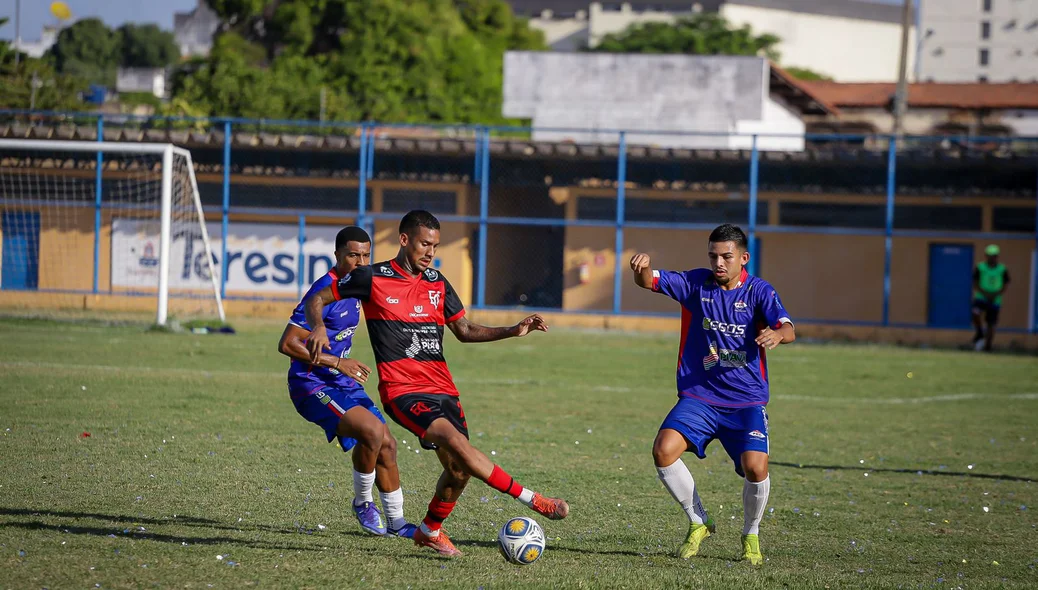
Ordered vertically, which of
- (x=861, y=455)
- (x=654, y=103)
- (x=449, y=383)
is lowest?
(x=861, y=455)

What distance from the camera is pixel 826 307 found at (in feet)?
96.0

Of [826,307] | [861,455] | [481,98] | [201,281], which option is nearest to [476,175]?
[201,281]

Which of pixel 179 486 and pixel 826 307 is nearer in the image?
pixel 179 486

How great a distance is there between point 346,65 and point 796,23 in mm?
63316

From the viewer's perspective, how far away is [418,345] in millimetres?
6715

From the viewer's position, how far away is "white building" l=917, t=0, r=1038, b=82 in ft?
330

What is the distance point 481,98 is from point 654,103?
47.7ft

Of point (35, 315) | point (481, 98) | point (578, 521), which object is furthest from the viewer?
point (481, 98)

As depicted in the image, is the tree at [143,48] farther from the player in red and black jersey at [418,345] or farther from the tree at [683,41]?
the player in red and black jersey at [418,345]

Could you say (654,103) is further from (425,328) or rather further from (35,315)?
(425,328)

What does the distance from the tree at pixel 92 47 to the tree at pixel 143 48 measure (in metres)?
1.22

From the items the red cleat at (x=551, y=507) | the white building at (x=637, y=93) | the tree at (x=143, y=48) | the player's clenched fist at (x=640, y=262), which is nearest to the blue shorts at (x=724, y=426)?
the player's clenched fist at (x=640, y=262)

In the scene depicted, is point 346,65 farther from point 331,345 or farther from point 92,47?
point 331,345

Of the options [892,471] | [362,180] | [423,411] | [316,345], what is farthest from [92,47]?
[423,411]
